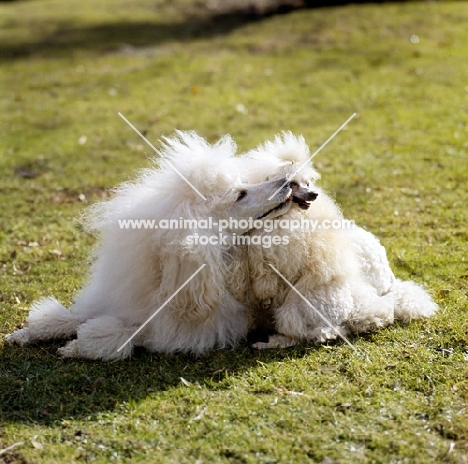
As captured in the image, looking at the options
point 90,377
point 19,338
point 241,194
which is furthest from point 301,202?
point 19,338

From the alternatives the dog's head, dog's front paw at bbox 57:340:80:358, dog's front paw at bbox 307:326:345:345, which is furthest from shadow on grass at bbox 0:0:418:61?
dog's front paw at bbox 307:326:345:345

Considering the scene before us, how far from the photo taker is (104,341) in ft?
13.6

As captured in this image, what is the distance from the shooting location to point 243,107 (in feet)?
34.0

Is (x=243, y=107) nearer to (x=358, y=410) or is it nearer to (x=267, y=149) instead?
(x=267, y=149)

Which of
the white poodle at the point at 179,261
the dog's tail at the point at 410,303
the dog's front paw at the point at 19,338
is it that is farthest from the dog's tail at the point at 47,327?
the dog's tail at the point at 410,303

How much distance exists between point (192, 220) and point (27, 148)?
18.5 ft

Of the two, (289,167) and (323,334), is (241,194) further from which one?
(323,334)

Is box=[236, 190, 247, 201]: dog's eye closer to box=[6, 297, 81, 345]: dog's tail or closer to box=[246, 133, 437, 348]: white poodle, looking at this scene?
box=[246, 133, 437, 348]: white poodle

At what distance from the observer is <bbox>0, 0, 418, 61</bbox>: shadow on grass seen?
14570mm

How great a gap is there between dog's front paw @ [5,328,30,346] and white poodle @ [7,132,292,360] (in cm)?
33

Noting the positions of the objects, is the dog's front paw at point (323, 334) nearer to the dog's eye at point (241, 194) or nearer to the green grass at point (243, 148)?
the green grass at point (243, 148)

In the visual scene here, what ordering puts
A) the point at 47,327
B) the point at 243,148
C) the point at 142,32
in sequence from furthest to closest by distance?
1. the point at 142,32
2. the point at 243,148
3. the point at 47,327

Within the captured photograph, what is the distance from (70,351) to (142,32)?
41.4 ft

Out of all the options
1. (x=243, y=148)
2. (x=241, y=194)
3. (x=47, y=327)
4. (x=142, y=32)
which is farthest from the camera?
(x=142, y=32)
